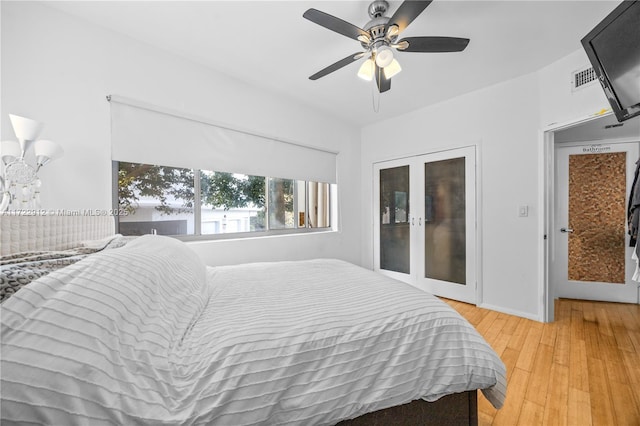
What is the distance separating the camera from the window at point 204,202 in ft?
7.30

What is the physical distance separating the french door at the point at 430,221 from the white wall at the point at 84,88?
2.28m

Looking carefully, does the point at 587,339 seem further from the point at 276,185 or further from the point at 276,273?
the point at 276,185

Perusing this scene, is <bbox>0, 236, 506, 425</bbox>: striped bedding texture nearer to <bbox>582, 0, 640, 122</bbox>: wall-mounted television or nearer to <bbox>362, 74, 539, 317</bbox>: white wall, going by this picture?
<bbox>582, 0, 640, 122</bbox>: wall-mounted television

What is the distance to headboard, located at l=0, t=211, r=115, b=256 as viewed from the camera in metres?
0.96

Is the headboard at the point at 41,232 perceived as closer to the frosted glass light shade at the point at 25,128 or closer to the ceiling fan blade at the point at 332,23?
the frosted glass light shade at the point at 25,128

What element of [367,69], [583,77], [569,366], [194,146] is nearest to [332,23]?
[367,69]

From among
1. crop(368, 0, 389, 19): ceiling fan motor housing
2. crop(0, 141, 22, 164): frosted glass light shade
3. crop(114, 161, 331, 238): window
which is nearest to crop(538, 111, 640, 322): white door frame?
crop(368, 0, 389, 19): ceiling fan motor housing

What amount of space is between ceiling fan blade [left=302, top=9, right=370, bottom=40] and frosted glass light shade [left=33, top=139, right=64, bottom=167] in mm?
1692

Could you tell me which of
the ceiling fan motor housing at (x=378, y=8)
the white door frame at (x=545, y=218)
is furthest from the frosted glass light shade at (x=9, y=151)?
the white door frame at (x=545, y=218)

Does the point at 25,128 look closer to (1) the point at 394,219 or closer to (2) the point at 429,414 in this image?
(2) the point at 429,414

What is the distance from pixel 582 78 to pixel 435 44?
5.26 feet

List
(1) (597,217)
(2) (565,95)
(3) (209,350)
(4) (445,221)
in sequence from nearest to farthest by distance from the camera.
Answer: (3) (209,350) → (2) (565,95) → (1) (597,217) → (4) (445,221)

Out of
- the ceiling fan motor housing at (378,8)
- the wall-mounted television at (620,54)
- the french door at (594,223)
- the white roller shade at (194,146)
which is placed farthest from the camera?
the french door at (594,223)

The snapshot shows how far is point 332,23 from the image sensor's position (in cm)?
152
